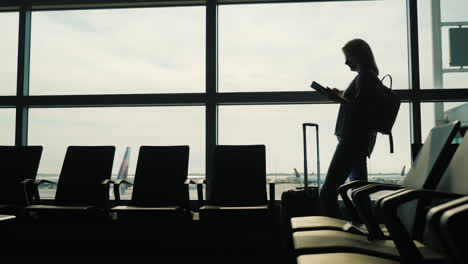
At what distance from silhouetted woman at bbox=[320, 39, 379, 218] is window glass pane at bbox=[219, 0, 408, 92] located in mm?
1449

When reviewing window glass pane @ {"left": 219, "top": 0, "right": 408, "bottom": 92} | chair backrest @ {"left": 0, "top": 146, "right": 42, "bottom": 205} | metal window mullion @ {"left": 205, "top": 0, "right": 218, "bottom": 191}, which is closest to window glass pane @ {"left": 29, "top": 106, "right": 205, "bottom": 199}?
metal window mullion @ {"left": 205, "top": 0, "right": 218, "bottom": 191}

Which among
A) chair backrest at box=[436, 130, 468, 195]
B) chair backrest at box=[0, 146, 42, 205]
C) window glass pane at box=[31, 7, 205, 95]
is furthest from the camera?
window glass pane at box=[31, 7, 205, 95]

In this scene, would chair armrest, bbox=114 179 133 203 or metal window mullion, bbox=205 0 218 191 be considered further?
metal window mullion, bbox=205 0 218 191

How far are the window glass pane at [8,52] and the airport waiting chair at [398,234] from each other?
3907 mm

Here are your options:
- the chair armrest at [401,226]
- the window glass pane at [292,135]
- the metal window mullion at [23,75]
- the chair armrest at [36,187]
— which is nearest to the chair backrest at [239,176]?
the window glass pane at [292,135]

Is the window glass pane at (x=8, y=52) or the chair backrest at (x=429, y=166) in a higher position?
the window glass pane at (x=8, y=52)

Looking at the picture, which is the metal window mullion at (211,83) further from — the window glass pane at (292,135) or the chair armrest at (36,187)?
the chair armrest at (36,187)

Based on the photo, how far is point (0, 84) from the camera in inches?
192

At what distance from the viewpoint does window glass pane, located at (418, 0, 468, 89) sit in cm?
447

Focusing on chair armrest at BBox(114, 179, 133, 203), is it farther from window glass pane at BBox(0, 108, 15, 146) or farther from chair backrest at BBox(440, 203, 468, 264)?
chair backrest at BBox(440, 203, 468, 264)

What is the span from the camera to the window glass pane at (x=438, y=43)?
4.47 meters

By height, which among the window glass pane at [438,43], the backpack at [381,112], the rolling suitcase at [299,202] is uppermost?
the window glass pane at [438,43]

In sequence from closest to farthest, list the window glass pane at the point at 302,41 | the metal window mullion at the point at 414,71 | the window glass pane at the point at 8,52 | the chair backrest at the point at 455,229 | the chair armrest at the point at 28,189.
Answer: the chair backrest at the point at 455,229 < the chair armrest at the point at 28,189 < the metal window mullion at the point at 414,71 < the window glass pane at the point at 302,41 < the window glass pane at the point at 8,52

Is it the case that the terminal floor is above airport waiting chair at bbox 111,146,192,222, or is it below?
below
